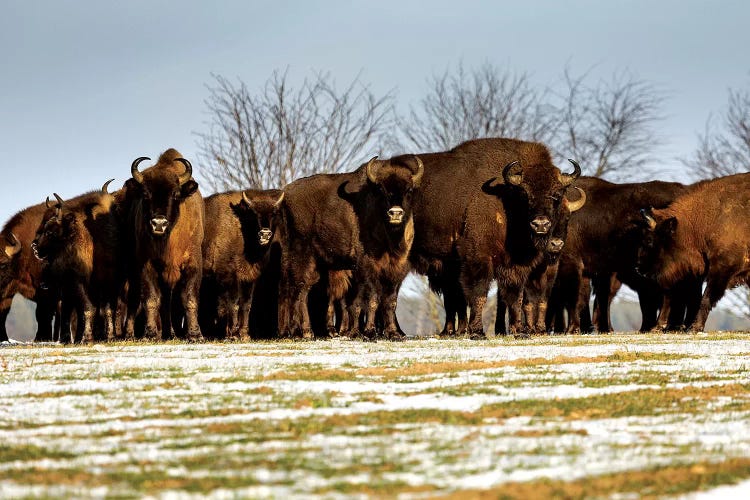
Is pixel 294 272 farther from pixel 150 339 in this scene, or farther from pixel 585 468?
pixel 585 468

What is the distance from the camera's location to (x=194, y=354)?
1518 centimetres

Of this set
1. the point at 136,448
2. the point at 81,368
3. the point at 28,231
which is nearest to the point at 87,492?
the point at 136,448

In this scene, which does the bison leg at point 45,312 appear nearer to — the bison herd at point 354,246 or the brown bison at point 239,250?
the bison herd at point 354,246

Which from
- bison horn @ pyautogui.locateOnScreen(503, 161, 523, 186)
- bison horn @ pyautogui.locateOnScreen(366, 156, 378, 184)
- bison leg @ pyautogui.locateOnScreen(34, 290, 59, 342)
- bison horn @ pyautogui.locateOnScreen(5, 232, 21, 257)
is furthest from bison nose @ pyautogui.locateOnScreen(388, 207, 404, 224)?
bison leg @ pyautogui.locateOnScreen(34, 290, 59, 342)

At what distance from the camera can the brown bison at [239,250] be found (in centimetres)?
2242

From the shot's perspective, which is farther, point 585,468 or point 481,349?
point 481,349

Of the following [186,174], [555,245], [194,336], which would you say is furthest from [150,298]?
[555,245]

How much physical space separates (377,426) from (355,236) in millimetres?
13059

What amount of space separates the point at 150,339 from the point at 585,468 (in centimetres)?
1413

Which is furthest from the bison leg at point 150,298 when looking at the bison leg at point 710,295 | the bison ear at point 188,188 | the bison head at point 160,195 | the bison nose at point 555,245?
the bison leg at point 710,295

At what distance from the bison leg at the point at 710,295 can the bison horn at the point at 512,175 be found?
4.75m

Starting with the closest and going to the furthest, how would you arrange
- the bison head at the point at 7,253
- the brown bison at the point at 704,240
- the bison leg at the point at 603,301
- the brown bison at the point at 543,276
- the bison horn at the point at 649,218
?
the brown bison at the point at 543,276 < the brown bison at the point at 704,240 < the bison horn at the point at 649,218 < the bison head at the point at 7,253 < the bison leg at the point at 603,301

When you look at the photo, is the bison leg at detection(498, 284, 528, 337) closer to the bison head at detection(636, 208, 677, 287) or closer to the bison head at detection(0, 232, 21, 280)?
the bison head at detection(636, 208, 677, 287)

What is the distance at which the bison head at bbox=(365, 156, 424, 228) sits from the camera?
19.0 m
